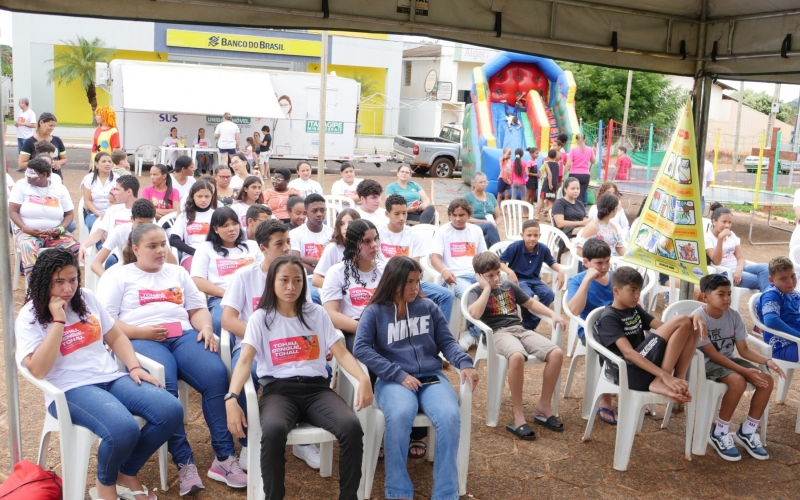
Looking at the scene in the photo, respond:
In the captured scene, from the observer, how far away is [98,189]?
24.1 feet

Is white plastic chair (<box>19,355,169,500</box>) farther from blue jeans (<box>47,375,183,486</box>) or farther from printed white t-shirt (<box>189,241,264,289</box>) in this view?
printed white t-shirt (<box>189,241,264,289</box>)

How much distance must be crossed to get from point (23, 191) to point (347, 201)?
3329 millimetres

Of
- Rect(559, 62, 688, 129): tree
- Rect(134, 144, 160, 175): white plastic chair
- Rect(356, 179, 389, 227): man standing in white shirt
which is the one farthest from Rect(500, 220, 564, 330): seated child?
Rect(559, 62, 688, 129): tree

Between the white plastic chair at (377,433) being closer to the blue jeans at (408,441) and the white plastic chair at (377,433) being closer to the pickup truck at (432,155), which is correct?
the blue jeans at (408,441)

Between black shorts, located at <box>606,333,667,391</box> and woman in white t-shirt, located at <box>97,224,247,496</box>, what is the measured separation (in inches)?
89.1

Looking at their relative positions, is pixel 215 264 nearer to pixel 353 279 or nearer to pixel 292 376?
pixel 353 279

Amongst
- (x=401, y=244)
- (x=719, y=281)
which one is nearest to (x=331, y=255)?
(x=401, y=244)

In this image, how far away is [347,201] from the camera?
27.7 feet

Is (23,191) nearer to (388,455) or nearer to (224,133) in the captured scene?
(388,455)

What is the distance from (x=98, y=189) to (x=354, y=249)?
385 cm

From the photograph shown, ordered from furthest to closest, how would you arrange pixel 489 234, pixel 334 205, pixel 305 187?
1. pixel 305 187
2. pixel 334 205
3. pixel 489 234

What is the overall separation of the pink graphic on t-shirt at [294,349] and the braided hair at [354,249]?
0.87 m

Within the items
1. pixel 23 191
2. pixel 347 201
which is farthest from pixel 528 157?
pixel 23 191

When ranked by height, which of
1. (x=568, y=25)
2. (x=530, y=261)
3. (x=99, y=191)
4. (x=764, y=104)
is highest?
(x=764, y=104)
